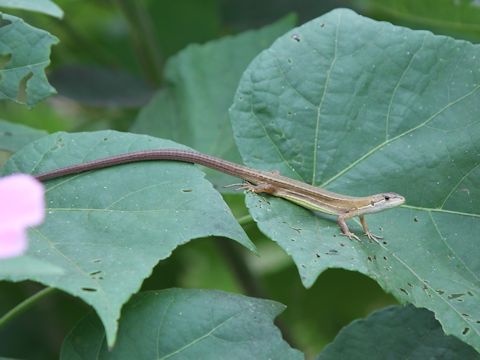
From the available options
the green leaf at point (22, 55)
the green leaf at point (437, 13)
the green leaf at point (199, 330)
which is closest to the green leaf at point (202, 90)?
the green leaf at point (437, 13)

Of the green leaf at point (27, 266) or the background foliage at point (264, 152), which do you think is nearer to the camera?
the green leaf at point (27, 266)

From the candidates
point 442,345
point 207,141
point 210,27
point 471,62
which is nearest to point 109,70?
point 210,27

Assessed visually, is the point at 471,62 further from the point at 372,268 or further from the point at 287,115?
the point at 372,268

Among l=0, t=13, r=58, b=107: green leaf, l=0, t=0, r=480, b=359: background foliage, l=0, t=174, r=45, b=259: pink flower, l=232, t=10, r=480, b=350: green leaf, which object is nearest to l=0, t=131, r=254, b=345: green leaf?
l=0, t=0, r=480, b=359: background foliage

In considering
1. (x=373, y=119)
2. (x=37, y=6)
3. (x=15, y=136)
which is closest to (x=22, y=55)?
(x=37, y=6)

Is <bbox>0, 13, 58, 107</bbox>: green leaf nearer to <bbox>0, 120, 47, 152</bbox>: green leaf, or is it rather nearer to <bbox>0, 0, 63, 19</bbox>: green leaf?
<bbox>0, 0, 63, 19</bbox>: green leaf

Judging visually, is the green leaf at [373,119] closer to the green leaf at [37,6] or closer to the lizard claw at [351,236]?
the lizard claw at [351,236]
